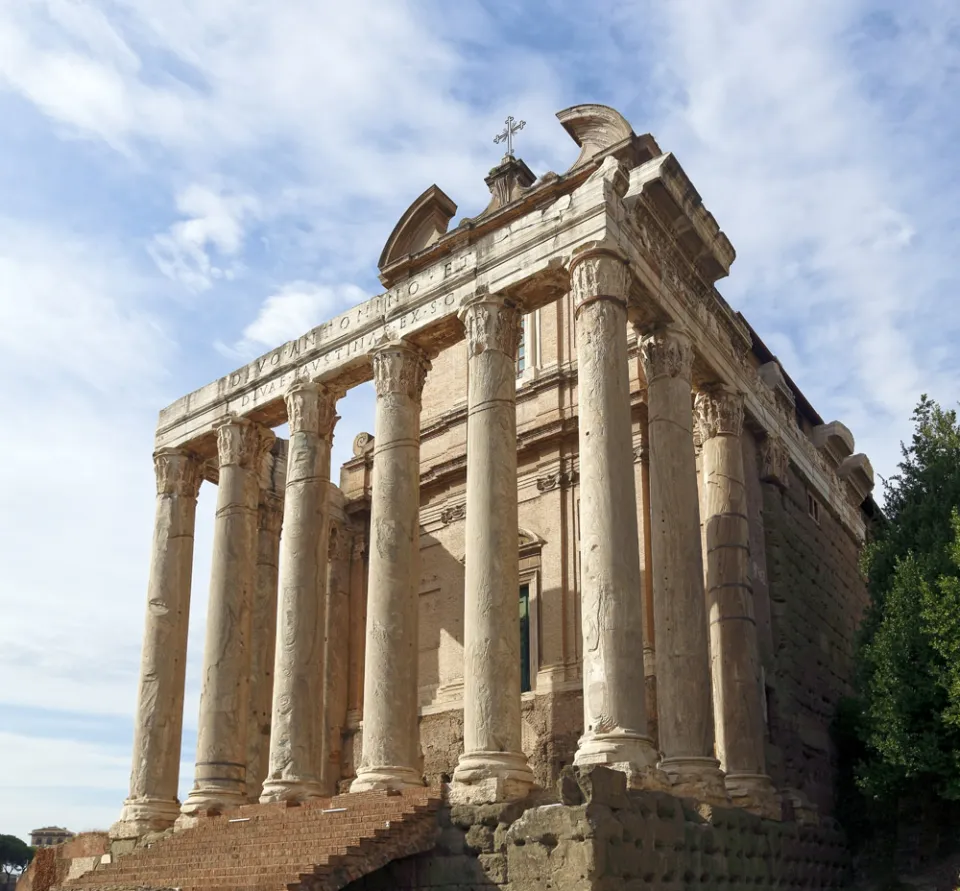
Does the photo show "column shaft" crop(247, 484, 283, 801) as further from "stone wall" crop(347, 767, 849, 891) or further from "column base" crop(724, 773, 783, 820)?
"column base" crop(724, 773, 783, 820)

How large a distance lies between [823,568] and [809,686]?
3.96 m

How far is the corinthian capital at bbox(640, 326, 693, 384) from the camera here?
18.8 m

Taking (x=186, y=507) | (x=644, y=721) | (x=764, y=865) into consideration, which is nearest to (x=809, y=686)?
(x=764, y=865)

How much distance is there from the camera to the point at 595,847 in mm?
13047

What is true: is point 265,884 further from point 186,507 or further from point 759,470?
point 759,470

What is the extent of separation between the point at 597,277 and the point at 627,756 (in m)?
7.09

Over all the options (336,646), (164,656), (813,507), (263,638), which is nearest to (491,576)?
(164,656)

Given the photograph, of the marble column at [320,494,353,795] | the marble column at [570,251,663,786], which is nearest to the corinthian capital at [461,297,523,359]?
the marble column at [570,251,663,786]

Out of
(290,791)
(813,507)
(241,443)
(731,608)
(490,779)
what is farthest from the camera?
(813,507)

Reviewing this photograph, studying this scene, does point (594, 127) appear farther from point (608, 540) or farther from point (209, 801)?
point (209, 801)

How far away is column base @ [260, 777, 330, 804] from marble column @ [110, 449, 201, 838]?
338 cm

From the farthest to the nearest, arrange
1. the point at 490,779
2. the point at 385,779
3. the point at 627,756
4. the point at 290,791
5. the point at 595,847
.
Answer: the point at 290,791 → the point at 385,779 → the point at 490,779 → the point at 627,756 → the point at 595,847

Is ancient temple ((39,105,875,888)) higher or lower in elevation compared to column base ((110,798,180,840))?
higher

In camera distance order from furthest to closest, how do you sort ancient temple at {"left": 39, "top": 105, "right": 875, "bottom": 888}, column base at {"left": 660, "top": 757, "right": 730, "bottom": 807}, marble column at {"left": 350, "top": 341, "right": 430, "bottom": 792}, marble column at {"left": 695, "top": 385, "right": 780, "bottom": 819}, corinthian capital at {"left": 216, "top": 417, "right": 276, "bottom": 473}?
corinthian capital at {"left": 216, "top": 417, "right": 276, "bottom": 473} → marble column at {"left": 695, "top": 385, "right": 780, "bottom": 819} → marble column at {"left": 350, "top": 341, "right": 430, "bottom": 792} → ancient temple at {"left": 39, "top": 105, "right": 875, "bottom": 888} → column base at {"left": 660, "top": 757, "right": 730, "bottom": 807}
